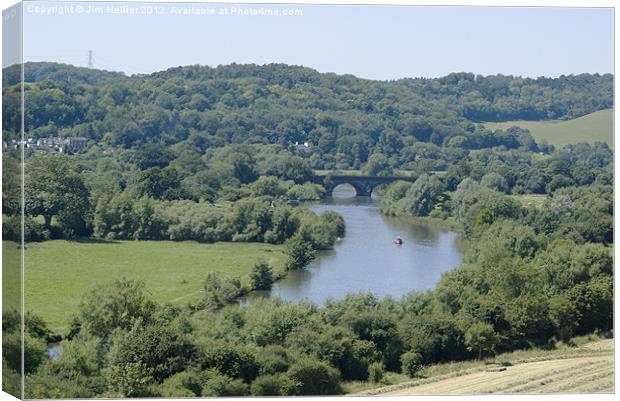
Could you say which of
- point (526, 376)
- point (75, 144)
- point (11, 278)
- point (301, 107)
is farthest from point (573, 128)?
point (11, 278)

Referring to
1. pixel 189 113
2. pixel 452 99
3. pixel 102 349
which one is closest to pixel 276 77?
pixel 189 113

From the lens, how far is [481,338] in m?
9.56

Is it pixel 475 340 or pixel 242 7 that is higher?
pixel 242 7

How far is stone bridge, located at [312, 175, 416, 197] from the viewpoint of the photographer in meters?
13.8

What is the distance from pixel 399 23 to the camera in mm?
8844

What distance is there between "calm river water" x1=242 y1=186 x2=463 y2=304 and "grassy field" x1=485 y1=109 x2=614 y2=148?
1.40 meters

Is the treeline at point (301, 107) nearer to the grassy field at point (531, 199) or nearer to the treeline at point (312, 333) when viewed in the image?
the grassy field at point (531, 199)

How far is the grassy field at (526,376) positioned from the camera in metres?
8.41

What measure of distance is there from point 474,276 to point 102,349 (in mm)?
3571

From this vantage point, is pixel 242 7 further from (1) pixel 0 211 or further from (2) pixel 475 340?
(2) pixel 475 340

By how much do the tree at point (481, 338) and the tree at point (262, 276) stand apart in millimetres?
2544

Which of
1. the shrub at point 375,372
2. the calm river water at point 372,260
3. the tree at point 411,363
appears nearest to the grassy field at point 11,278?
the shrub at point 375,372

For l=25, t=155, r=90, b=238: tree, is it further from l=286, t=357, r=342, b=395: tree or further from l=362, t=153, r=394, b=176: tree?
l=362, t=153, r=394, b=176: tree

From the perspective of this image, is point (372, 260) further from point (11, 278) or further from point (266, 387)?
point (11, 278)
